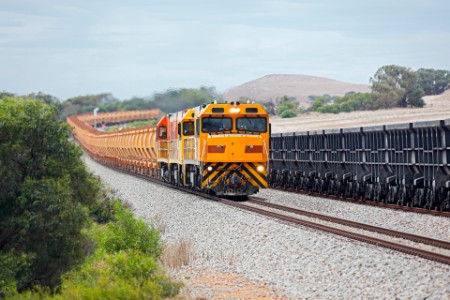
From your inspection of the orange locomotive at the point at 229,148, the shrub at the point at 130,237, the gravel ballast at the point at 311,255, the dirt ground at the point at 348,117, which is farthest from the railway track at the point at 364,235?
the dirt ground at the point at 348,117

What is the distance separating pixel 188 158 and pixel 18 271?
18146mm

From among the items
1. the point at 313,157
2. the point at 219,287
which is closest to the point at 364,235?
the point at 219,287

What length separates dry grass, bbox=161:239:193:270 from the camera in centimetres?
1595

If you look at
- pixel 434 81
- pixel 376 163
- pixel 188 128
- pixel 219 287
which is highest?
pixel 434 81

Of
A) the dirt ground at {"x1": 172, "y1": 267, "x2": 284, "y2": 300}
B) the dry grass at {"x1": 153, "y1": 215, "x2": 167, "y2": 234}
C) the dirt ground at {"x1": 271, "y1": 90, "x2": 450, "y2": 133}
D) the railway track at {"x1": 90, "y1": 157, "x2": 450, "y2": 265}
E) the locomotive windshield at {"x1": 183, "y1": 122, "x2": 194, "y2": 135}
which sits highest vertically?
the dirt ground at {"x1": 271, "y1": 90, "x2": 450, "y2": 133}

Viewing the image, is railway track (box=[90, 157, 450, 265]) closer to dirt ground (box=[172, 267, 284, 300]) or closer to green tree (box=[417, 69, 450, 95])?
dirt ground (box=[172, 267, 284, 300])

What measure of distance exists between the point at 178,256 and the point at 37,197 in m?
3.26

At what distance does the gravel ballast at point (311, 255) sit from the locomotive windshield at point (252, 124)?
3.90 m

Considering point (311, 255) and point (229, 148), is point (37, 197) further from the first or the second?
point (229, 148)

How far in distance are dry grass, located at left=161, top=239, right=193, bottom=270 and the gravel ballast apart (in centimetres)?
19

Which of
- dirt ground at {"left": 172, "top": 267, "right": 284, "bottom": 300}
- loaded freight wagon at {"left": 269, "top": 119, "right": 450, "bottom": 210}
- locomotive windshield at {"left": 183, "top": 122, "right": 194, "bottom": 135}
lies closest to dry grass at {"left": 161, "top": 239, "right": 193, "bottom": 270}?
dirt ground at {"left": 172, "top": 267, "right": 284, "bottom": 300}

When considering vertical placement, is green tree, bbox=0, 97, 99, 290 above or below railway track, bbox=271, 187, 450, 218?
above

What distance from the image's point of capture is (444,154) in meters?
23.0

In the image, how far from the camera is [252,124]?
2977 cm
